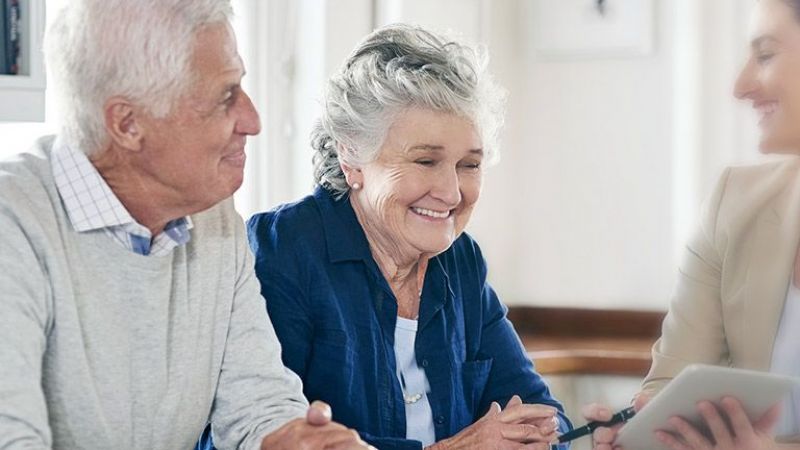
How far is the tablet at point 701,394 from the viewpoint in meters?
1.72

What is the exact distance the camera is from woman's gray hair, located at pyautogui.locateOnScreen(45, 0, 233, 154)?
1589 millimetres

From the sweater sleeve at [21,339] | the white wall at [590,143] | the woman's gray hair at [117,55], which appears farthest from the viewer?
the white wall at [590,143]

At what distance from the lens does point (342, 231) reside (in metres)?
2.14

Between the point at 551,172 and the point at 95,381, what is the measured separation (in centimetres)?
253

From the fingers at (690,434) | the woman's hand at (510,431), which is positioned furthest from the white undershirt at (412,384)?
the fingers at (690,434)

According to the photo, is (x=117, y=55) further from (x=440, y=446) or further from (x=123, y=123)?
(x=440, y=446)

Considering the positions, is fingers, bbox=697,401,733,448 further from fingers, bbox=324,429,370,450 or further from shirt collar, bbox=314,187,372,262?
shirt collar, bbox=314,187,372,262

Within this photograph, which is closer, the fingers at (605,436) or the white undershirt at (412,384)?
the fingers at (605,436)

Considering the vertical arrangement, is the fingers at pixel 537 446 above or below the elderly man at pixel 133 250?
below

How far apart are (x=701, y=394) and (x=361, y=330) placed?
0.61 metres

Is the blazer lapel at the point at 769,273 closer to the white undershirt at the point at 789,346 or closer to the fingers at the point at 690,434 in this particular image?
the white undershirt at the point at 789,346

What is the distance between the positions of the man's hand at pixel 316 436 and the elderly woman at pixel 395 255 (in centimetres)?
35

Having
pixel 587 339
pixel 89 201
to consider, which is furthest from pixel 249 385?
pixel 587 339

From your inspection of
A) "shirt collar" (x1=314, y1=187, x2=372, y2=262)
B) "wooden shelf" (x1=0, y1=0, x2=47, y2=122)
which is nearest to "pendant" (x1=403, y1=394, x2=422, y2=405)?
"shirt collar" (x1=314, y1=187, x2=372, y2=262)
